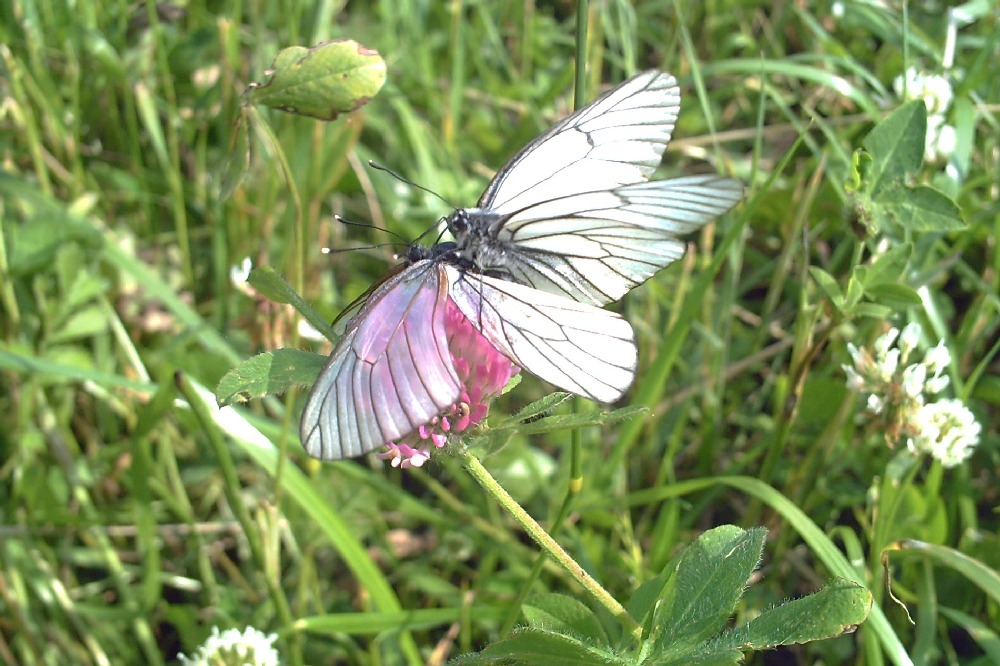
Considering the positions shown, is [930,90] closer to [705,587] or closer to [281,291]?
[705,587]

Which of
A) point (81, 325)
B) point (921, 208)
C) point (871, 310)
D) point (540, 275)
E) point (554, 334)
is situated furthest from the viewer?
point (81, 325)

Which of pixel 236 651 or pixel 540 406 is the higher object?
pixel 540 406

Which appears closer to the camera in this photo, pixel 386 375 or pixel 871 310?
pixel 386 375

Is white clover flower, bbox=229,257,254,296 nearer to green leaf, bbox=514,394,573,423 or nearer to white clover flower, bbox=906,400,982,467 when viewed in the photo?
green leaf, bbox=514,394,573,423

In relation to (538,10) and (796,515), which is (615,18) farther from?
(796,515)

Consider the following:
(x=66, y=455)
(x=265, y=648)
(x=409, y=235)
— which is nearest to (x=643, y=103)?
(x=265, y=648)

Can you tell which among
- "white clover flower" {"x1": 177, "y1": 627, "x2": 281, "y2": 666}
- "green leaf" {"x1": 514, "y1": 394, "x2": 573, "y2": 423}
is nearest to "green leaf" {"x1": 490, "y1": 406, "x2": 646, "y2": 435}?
"green leaf" {"x1": 514, "y1": 394, "x2": 573, "y2": 423}

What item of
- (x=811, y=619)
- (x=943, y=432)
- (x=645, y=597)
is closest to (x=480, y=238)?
(x=645, y=597)
